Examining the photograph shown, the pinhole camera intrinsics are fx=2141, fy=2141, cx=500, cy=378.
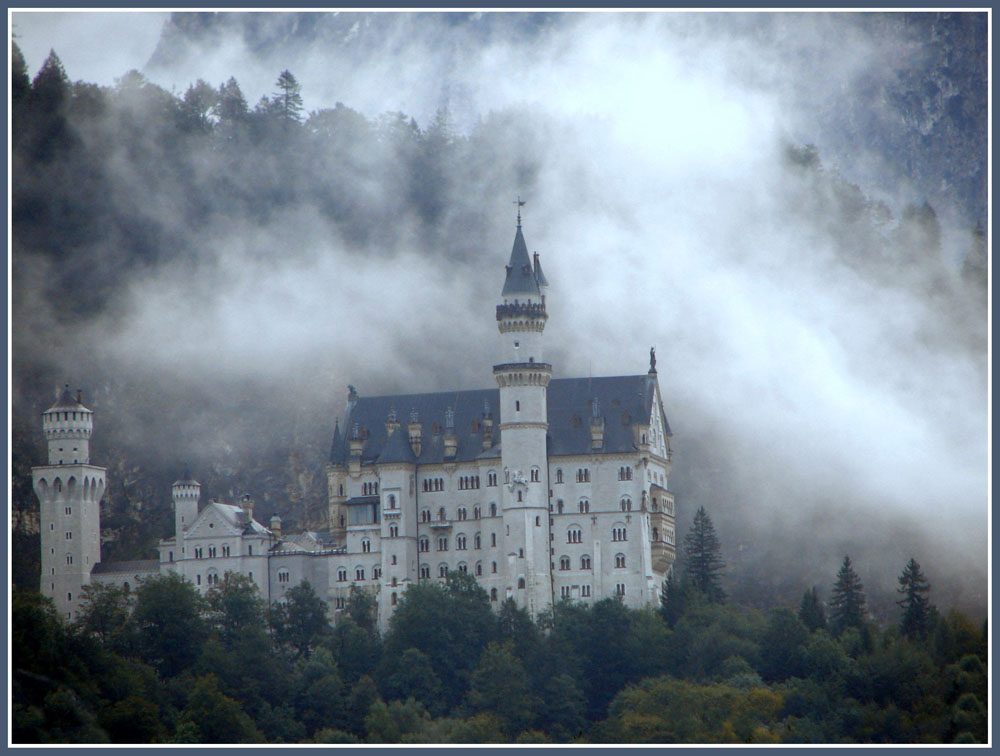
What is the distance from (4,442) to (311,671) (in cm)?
1672

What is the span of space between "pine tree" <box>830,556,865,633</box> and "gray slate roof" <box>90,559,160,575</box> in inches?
1259

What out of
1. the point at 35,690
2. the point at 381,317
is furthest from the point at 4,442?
the point at 381,317

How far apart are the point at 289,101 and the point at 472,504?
4654cm

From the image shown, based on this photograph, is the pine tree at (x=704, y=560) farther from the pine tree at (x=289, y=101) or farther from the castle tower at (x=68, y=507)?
the pine tree at (x=289, y=101)

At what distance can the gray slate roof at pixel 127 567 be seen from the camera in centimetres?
10200

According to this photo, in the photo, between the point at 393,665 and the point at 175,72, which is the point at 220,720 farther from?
the point at 175,72

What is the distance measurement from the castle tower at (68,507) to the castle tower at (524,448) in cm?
2036

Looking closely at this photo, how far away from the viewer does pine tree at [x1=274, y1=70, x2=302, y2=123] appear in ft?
451

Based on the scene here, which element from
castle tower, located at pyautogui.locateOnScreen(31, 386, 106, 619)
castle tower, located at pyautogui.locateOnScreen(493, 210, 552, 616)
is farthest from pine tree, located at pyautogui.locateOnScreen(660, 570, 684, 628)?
castle tower, located at pyautogui.locateOnScreen(31, 386, 106, 619)

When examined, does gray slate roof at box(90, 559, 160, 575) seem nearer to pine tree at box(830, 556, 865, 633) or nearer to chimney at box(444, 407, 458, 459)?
chimney at box(444, 407, 458, 459)

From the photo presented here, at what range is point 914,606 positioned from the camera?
9681 cm

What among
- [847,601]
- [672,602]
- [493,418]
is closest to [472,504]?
[493,418]

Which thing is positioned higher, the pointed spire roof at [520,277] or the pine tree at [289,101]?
the pine tree at [289,101]

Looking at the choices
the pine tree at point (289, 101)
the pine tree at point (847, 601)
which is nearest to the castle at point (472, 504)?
the pine tree at point (847, 601)
